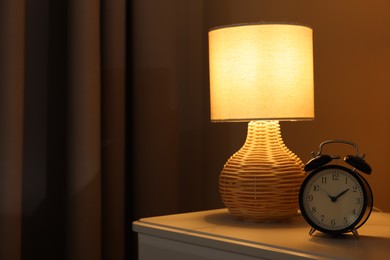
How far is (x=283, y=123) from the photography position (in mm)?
1777

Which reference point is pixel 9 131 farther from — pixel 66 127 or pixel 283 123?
→ pixel 283 123

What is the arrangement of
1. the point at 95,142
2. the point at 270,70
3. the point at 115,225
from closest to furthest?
1. the point at 270,70
2. the point at 95,142
3. the point at 115,225

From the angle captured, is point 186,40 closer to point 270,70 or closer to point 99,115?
point 99,115

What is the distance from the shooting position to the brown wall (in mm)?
1626

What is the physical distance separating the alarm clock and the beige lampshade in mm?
166

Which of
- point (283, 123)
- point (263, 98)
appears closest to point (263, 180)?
point (263, 98)

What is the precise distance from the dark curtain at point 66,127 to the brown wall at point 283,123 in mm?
74

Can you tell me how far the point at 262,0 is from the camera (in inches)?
71.4

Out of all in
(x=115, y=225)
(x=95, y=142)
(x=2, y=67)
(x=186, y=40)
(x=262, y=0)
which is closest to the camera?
(x=2, y=67)

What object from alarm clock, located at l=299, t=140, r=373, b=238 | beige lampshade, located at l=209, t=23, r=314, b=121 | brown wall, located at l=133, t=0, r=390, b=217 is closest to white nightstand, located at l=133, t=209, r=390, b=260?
alarm clock, located at l=299, t=140, r=373, b=238

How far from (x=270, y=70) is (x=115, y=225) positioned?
2.16 ft

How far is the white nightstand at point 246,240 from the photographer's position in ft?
3.37

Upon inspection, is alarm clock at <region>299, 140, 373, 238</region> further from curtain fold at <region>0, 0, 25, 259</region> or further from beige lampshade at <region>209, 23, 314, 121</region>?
curtain fold at <region>0, 0, 25, 259</region>

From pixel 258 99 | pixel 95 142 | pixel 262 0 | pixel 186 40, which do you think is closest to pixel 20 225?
pixel 95 142
